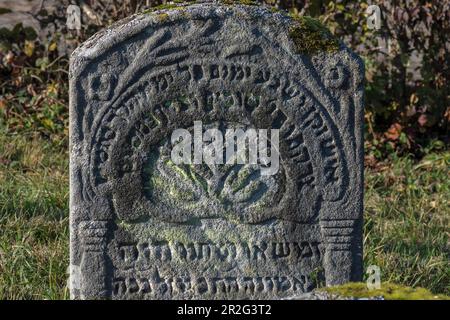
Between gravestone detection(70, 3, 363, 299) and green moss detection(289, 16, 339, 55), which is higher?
green moss detection(289, 16, 339, 55)

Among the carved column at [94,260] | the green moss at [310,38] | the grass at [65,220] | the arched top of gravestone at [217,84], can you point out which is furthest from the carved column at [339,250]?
the carved column at [94,260]

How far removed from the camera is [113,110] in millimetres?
3895

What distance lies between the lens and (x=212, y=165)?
13.1ft

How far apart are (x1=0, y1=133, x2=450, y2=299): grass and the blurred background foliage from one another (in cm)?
19

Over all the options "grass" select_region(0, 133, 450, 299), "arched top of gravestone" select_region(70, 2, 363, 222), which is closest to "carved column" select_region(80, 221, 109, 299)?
"arched top of gravestone" select_region(70, 2, 363, 222)

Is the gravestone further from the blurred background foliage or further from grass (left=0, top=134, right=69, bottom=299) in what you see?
the blurred background foliage

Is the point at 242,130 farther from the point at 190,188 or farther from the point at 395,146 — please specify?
the point at 395,146

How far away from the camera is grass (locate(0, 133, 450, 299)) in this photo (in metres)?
4.51

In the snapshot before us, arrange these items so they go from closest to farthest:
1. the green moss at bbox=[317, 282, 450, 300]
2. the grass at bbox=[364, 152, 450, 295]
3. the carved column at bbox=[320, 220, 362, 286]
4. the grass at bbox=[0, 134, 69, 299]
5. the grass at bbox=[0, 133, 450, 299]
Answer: the green moss at bbox=[317, 282, 450, 300], the carved column at bbox=[320, 220, 362, 286], the grass at bbox=[0, 134, 69, 299], the grass at bbox=[0, 133, 450, 299], the grass at bbox=[364, 152, 450, 295]

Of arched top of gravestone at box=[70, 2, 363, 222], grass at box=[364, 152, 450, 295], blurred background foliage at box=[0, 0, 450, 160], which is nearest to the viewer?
arched top of gravestone at box=[70, 2, 363, 222]

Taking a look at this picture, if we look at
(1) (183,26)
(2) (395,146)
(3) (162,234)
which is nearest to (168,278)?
(3) (162,234)

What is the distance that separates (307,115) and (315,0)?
8.84 ft

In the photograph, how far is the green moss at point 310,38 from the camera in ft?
12.7

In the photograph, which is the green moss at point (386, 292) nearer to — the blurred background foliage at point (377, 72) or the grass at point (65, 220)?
the grass at point (65, 220)
